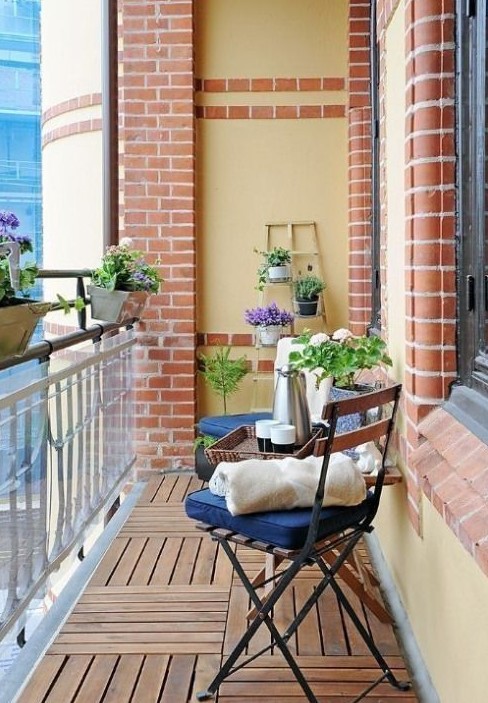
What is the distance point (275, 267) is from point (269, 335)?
408mm

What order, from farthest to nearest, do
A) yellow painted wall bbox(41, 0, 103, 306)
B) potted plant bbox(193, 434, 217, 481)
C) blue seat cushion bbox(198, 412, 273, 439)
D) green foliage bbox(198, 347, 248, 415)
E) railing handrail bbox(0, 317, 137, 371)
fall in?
yellow painted wall bbox(41, 0, 103, 306)
green foliage bbox(198, 347, 248, 415)
potted plant bbox(193, 434, 217, 481)
blue seat cushion bbox(198, 412, 273, 439)
railing handrail bbox(0, 317, 137, 371)

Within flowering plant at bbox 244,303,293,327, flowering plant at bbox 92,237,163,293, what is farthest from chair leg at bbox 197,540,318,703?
flowering plant at bbox 244,303,293,327

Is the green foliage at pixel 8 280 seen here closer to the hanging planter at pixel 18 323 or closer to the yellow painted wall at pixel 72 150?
the hanging planter at pixel 18 323

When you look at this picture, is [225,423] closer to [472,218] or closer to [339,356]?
[339,356]

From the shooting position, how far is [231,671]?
223 cm

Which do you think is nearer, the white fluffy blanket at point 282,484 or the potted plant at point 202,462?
the white fluffy blanket at point 282,484

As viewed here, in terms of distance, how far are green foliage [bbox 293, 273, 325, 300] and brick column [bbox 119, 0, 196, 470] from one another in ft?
2.13

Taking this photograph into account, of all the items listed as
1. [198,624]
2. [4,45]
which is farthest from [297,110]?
[198,624]

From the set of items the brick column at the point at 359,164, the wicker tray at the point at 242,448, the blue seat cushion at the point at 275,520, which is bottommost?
the blue seat cushion at the point at 275,520

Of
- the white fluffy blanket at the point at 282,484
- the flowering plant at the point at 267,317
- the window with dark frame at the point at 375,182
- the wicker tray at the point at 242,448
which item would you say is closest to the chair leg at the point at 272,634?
the white fluffy blanket at the point at 282,484

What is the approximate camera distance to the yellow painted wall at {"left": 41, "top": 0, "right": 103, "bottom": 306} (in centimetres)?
553

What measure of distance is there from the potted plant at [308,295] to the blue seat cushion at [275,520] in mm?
2353

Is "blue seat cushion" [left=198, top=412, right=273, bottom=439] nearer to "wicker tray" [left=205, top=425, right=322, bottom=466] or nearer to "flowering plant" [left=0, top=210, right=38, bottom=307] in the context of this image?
"wicker tray" [left=205, top=425, right=322, bottom=466]

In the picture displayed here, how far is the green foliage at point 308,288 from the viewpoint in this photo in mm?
4582
